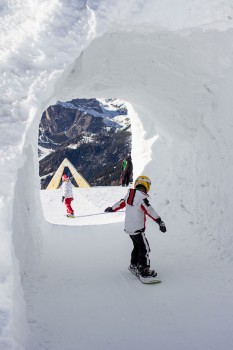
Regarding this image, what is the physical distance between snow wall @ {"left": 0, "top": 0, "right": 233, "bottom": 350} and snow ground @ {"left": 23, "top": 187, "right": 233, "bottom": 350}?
1.37 ft

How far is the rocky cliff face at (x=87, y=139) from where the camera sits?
83750 millimetres

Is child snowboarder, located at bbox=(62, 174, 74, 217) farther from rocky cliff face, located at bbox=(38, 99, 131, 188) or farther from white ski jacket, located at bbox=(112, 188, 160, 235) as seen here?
rocky cliff face, located at bbox=(38, 99, 131, 188)

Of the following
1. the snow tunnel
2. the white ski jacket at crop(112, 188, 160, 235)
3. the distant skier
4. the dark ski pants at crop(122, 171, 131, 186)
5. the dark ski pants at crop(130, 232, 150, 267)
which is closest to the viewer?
the dark ski pants at crop(130, 232, 150, 267)

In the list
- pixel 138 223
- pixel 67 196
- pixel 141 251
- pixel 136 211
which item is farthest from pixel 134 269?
pixel 67 196

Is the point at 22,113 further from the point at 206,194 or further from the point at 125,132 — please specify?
the point at 125,132

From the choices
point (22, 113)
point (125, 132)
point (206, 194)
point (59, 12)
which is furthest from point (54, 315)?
→ point (125, 132)

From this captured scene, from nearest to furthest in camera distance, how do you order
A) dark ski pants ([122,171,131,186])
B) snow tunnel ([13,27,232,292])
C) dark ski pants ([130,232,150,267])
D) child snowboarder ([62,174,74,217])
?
dark ski pants ([130,232,150,267]) → snow tunnel ([13,27,232,292]) → child snowboarder ([62,174,74,217]) → dark ski pants ([122,171,131,186])

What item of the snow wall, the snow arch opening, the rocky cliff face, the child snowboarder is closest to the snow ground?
the snow wall

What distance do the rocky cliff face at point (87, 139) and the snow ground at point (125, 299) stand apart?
59.6 m

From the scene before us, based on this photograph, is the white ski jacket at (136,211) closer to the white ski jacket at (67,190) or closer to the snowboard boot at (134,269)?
the snowboard boot at (134,269)

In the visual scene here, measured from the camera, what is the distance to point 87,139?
88062 millimetres

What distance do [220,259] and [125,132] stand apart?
81.7 m

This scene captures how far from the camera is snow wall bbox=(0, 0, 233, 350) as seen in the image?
14.0 feet

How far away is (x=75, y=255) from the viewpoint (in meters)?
7.21
